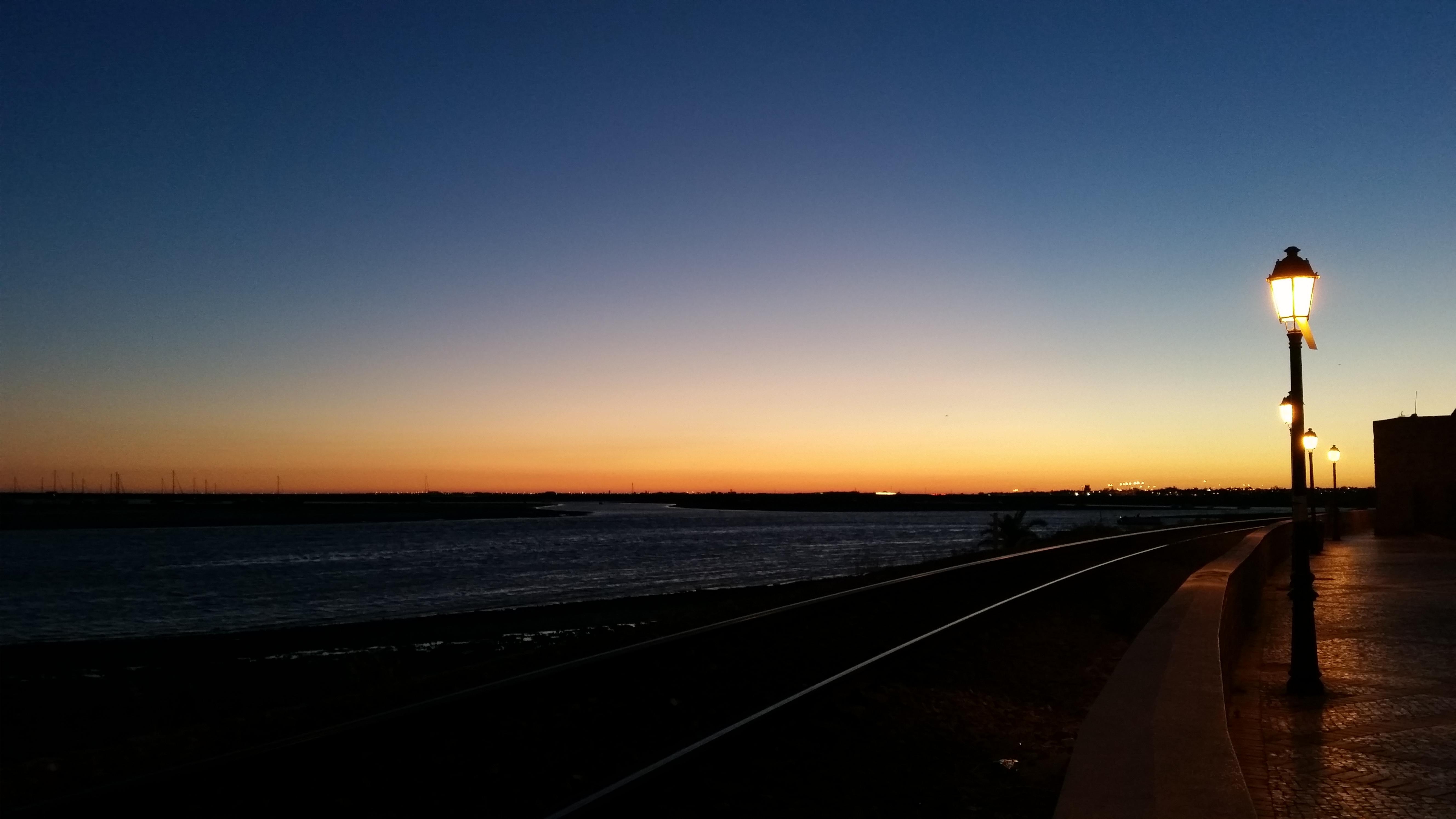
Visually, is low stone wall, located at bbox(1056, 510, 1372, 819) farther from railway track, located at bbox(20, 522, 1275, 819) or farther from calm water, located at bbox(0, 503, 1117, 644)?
calm water, located at bbox(0, 503, 1117, 644)

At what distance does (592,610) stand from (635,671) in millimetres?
21395

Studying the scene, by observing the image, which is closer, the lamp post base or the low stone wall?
the low stone wall

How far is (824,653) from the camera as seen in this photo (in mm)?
14391

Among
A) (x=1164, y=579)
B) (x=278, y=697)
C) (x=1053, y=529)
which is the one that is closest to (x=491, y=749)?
→ (x=278, y=697)

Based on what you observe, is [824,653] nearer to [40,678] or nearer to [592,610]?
[40,678]

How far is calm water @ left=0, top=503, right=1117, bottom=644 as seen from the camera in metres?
35.8

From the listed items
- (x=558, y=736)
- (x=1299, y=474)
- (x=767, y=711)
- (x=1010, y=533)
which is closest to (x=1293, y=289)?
(x=1299, y=474)

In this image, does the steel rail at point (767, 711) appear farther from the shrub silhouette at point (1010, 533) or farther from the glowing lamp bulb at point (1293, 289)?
the shrub silhouette at point (1010, 533)

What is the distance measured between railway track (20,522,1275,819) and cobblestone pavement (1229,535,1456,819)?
4.02m

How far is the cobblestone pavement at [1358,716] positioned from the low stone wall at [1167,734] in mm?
434

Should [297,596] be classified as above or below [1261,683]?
below

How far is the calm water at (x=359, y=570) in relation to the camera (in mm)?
35812

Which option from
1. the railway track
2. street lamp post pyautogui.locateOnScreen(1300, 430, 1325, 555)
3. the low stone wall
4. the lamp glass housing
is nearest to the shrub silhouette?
street lamp post pyautogui.locateOnScreen(1300, 430, 1325, 555)

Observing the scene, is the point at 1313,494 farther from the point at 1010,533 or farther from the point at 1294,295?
the point at 1010,533
